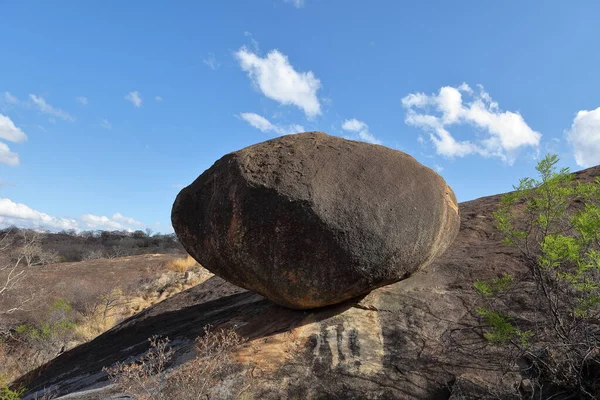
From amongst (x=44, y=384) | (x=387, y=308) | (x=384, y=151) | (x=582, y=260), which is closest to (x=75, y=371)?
(x=44, y=384)

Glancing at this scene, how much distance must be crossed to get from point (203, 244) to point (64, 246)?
126ft

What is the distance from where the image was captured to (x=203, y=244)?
5.86m

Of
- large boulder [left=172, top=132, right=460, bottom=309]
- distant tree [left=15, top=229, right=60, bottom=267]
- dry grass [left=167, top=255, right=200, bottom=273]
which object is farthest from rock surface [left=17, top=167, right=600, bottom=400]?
dry grass [left=167, top=255, right=200, bottom=273]

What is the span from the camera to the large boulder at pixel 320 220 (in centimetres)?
507

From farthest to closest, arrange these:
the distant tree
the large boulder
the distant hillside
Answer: the distant hillside → the distant tree → the large boulder

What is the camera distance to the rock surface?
15.0ft

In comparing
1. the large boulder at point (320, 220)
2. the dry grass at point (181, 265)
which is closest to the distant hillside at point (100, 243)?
the dry grass at point (181, 265)

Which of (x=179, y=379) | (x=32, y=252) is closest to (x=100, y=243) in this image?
(x=32, y=252)

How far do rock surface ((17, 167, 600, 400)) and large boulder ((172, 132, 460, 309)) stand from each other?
1.50 feet

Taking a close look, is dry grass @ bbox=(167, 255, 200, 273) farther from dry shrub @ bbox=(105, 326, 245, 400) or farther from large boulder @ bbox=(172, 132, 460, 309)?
dry shrub @ bbox=(105, 326, 245, 400)

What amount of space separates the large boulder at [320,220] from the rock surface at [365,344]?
1.50 feet

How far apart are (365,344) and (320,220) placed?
1594 mm

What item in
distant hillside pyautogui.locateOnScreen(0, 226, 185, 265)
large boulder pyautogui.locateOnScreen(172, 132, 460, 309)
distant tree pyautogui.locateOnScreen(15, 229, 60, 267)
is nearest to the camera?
large boulder pyautogui.locateOnScreen(172, 132, 460, 309)

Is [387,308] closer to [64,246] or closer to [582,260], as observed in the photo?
[582,260]
